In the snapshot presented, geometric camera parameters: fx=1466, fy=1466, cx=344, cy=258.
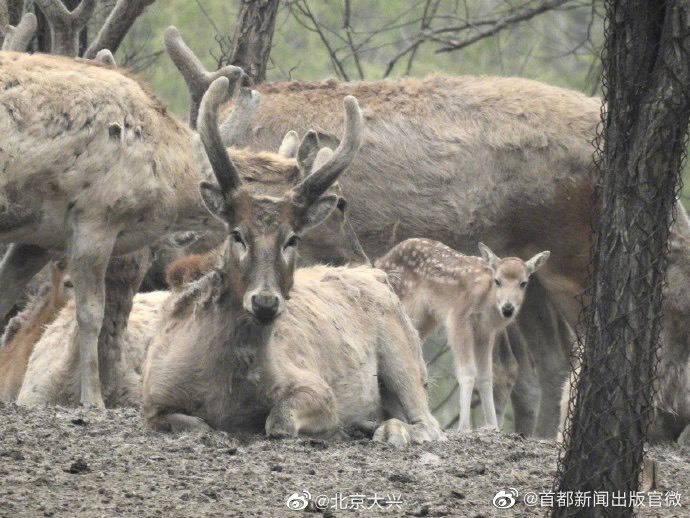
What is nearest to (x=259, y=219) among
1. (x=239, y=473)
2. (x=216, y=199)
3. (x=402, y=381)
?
(x=216, y=199)

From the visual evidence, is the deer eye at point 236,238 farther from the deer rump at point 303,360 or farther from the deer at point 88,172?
the deer at point 88,172

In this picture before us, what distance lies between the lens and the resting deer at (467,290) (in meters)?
11.5

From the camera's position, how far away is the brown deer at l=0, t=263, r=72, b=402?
10250 millimetres

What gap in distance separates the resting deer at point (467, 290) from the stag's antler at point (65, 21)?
3.11m

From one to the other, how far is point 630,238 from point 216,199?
296cm

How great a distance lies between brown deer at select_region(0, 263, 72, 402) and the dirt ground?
228 centimetres

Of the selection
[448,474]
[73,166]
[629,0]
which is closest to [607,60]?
[629,0]

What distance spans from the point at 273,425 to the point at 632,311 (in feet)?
8.85

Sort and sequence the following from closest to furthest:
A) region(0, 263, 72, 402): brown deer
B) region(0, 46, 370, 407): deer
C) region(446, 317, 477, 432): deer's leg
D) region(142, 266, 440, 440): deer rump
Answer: region(142, 266, 440, 440): deer rump
region(0, 46, 370, 407): deer
region(0, 263, 72, 402): brown deer
region(446, 317, 477, 432): deer's leg

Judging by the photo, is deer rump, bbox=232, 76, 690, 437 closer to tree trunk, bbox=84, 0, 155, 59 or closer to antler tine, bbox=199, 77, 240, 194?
tree trunk, bbox=84, 0, 155, 59

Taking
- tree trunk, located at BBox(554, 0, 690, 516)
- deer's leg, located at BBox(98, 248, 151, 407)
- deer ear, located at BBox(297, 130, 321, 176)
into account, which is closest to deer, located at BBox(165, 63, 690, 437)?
deer ear, located at BBox(297, 130, 321, 176)

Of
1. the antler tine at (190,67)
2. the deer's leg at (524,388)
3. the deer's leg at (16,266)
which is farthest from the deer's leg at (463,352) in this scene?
the deer's leg at (16,266)

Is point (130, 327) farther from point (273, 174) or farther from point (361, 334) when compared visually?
point (361, 334)

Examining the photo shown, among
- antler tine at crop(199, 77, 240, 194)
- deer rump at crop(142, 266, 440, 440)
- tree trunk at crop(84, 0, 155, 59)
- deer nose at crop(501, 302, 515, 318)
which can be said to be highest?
tree trunk at crop(84, 0, 155, 59)
